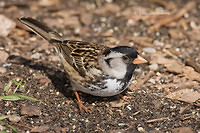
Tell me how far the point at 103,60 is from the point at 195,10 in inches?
155

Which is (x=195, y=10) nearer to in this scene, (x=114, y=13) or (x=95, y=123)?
(x=114, y=13)

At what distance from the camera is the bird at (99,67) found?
179 inches

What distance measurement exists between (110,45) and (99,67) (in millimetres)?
1890

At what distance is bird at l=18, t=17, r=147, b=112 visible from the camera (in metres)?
4.54

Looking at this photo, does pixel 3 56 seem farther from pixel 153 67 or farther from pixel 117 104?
pixel 153 67

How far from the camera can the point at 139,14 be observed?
7.53 m

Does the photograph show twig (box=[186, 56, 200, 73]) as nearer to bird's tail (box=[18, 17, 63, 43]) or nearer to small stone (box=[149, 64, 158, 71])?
small stone (box=[149, 64, 158, 71])

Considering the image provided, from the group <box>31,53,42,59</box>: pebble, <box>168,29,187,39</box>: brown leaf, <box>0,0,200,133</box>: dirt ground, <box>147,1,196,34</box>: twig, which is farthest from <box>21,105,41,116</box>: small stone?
<box>168,29,187,39</box>: brown leaf

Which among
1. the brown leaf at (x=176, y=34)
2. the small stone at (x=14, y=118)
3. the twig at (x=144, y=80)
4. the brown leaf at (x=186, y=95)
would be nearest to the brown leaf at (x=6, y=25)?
the small stone at (x=14, y=118)

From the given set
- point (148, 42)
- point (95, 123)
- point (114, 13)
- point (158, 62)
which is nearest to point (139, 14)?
point (114, 13)

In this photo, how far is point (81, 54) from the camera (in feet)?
16.1

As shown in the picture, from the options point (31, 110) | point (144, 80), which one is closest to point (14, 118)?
point (31, 110)

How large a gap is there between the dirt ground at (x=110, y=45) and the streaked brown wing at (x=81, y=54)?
61cm

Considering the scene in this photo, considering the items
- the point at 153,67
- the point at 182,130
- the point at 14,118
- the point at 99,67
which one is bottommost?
the point at 182,130
